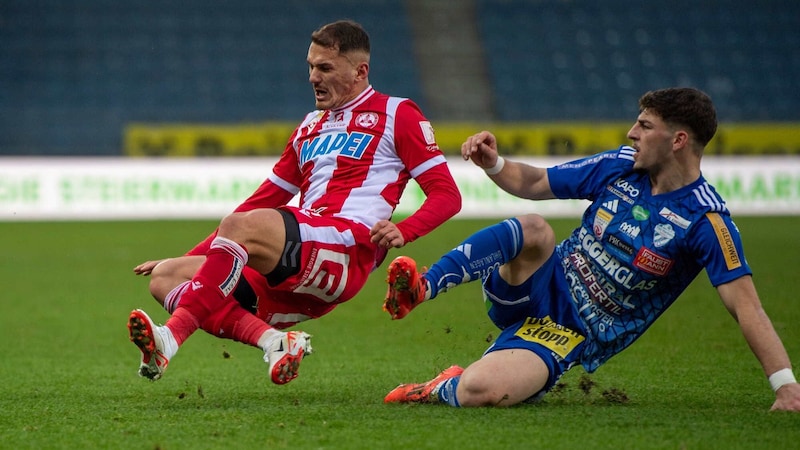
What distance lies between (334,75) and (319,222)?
28.9 inches

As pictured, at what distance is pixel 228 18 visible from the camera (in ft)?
74.5

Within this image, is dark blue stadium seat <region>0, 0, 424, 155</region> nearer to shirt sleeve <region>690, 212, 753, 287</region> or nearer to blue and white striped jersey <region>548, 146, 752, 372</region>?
blue and white striped jersey <region>548, 146, 752, 372</region>

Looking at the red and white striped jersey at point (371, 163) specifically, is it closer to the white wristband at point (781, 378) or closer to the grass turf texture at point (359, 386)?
the grass turf texture at point (359, 386)

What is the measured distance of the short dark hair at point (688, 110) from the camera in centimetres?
449

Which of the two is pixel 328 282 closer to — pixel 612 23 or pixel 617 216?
pixel 617 216

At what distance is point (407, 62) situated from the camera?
22438mm

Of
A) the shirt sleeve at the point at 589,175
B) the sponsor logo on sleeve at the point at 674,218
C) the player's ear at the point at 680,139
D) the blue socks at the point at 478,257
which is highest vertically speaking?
the player's ear at the point at 680,139

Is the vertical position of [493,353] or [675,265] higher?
[675,265]

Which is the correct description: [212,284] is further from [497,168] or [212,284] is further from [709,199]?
[709,199]

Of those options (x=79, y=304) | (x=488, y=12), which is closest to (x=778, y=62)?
(x=488, y=12)

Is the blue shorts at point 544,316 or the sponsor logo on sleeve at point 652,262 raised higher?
the sponsor logo on sleeve at point 652,262

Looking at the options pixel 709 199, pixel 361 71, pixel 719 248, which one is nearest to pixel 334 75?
pixel 361 71

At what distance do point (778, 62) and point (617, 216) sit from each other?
1932 centimetres

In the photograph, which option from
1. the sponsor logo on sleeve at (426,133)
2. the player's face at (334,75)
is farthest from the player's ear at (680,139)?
the player's face at (334,75)
